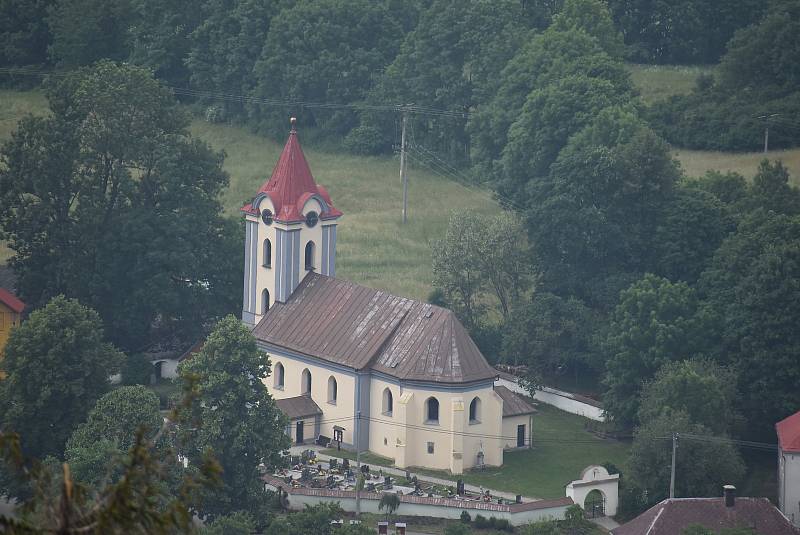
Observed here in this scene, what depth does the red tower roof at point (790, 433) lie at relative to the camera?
216 ft

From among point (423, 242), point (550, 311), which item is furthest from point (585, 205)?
point (423, 242)

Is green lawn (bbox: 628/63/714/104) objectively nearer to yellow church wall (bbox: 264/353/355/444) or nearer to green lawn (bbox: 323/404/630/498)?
green lawn (bbox: 323/404/630/498)

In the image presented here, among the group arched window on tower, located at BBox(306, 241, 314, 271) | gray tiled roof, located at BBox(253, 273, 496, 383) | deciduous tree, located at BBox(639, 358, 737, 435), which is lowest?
deciduous tree, located at BBox(639, 358, 737, 435)

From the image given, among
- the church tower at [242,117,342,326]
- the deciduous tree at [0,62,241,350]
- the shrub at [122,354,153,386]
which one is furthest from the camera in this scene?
the deciduous tree at [0,62,241,350]

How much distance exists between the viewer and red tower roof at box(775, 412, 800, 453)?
65875mm

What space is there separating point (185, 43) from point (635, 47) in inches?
1248

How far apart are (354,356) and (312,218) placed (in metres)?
8.01

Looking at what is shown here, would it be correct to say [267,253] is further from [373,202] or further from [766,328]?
[373,202]

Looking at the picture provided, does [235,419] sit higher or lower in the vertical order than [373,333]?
lower

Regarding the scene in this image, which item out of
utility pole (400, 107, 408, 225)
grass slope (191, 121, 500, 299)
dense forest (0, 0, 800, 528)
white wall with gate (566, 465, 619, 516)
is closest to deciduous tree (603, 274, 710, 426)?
dense forest (0, 0, 800, 528)

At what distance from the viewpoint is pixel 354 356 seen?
73188mm

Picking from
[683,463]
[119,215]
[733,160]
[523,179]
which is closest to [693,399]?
[683,463]

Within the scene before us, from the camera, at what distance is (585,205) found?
277ft

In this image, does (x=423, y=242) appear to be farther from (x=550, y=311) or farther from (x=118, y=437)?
(x=118, y=437)
